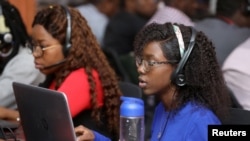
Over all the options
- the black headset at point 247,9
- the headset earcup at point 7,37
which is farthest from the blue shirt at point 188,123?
the black headset at point 247,9

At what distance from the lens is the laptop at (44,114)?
226 cm

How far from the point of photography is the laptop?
7.42 feet

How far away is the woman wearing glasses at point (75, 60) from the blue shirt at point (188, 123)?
2.02 feet

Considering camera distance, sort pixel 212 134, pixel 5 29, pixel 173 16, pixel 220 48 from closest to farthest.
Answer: pixel 212 134 < pixel 5 29 < pixel 220 48 < pixel 173 16

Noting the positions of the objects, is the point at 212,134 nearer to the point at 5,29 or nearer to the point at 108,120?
the point at 108,120

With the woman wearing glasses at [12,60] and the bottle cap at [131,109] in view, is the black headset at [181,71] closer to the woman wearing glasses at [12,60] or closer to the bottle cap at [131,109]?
the bottle cap at [131,109]

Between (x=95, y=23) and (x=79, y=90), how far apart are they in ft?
8.29

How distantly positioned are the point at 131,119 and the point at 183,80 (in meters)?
0.28

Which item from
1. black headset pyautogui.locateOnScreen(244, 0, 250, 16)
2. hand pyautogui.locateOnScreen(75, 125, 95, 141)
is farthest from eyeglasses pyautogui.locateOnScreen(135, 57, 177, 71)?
black headset pyautogui.locateOnScreen(244, 0, 250, 16)

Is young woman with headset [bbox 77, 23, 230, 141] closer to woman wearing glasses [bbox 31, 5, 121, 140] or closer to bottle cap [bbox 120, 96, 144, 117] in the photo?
bottle cap [bbox 120, 96, 144, 117]

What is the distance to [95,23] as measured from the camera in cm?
549

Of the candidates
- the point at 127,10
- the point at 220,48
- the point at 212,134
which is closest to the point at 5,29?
the point at 220,48

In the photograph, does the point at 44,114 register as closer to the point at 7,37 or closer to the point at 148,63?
the point at 148,63

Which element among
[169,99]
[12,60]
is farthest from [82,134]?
[12,60]
